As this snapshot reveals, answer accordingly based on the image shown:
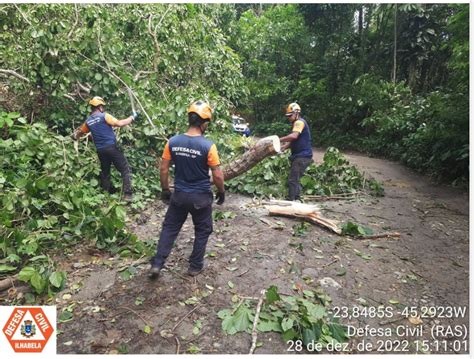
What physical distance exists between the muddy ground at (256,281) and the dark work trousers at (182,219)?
0.22 metres

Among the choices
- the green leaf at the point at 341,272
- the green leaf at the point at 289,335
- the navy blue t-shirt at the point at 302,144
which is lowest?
the green leaf at the point at 341,272

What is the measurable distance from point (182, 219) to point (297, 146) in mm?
2809

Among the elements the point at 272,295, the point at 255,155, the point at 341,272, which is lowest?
the point at 341,272

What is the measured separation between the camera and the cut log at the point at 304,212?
4749 mm

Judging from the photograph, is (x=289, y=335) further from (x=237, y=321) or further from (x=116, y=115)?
(x=116, y=115)

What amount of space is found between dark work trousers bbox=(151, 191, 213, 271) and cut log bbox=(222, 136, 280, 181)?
194 centimetres

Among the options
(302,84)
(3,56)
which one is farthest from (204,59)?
(302,84)

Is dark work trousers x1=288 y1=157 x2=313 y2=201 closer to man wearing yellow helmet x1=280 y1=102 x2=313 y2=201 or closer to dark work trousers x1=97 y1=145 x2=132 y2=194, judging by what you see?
man wearing yellow helmet x1=280 y1=102 x2=313 y2=201

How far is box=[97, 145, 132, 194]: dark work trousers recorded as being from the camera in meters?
5.23

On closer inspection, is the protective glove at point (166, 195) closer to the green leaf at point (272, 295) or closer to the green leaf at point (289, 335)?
the green leaf at point (272, 295)

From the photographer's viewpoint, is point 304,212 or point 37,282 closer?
point 37,282

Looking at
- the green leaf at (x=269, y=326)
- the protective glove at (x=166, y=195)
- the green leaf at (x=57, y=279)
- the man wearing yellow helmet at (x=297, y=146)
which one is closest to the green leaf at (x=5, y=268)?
the green leaf at (x=57, y=279)

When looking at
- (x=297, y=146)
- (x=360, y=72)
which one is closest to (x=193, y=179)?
(x=297, y=146)

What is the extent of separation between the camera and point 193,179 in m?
3.25
